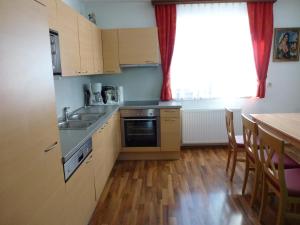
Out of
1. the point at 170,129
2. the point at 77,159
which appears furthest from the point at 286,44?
the point at 77,159

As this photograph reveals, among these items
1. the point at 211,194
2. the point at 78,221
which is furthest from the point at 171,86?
the point at 78,221

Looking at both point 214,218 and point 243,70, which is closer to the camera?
point 214,218

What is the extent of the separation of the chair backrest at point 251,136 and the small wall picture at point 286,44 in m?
2.27

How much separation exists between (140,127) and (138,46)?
1266 mm

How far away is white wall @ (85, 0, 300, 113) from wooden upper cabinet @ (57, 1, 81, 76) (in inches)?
59.7

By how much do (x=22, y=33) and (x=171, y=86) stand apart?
3288mm

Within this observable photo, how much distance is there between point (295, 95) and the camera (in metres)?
4.37

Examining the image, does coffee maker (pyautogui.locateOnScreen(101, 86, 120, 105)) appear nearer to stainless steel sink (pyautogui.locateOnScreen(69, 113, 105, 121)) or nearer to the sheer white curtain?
stainless steel sink (pyautogui.locateOnScreen(69, 113, 105, 121))

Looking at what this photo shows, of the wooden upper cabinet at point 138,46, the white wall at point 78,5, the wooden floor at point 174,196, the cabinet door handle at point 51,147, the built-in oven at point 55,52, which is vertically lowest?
the wooden floor at point 174,196

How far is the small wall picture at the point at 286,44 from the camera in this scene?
4137 mm

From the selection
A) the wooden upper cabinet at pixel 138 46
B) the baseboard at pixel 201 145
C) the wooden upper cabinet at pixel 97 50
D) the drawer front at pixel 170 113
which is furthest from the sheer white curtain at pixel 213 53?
the wooden upper cabinet at pixel 97 50

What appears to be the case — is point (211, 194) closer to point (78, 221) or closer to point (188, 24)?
point (78, 221)

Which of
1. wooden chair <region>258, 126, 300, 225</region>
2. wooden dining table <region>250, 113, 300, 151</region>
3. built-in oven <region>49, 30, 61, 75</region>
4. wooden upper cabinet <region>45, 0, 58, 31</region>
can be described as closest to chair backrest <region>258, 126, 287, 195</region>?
wooden chair <region>258, 126, 300, 225</region>

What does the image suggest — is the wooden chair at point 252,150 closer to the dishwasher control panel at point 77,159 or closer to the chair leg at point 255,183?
the chair leg at point 255,183
